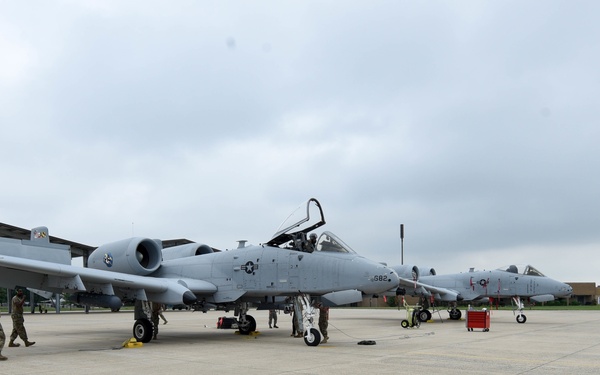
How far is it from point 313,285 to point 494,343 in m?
4.96

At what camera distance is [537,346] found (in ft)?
43.7

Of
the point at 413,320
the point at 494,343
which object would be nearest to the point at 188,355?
the point at 494,343

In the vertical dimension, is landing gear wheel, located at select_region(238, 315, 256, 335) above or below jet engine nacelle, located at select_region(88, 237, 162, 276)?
below

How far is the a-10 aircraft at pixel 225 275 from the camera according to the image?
13.1 meters

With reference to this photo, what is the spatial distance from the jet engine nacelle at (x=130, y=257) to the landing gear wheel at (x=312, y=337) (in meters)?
6.06

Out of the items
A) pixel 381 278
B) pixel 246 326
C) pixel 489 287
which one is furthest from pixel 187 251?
pixel 489 287

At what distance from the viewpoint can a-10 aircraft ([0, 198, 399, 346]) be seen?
43.1ft

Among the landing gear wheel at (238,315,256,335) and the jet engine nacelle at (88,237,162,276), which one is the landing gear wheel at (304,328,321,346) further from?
the jet engine nacelle at (88,237,162,276)

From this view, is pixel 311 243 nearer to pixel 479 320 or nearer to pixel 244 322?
pixel 244 322

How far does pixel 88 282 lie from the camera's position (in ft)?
45.6

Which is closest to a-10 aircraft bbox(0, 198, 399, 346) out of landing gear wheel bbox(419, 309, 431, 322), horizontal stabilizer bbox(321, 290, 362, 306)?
horizontal stabilizer bbox(321, 290, 362, 306)

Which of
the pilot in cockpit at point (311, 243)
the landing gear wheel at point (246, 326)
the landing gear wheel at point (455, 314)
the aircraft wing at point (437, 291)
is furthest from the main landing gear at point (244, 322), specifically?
the landing gear wheel at point (455, 314)

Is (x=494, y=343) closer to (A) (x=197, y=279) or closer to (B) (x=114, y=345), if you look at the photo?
(A) (x=197, y=279)

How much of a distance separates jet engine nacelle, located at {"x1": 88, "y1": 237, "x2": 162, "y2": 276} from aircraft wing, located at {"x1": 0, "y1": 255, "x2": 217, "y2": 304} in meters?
1.89
